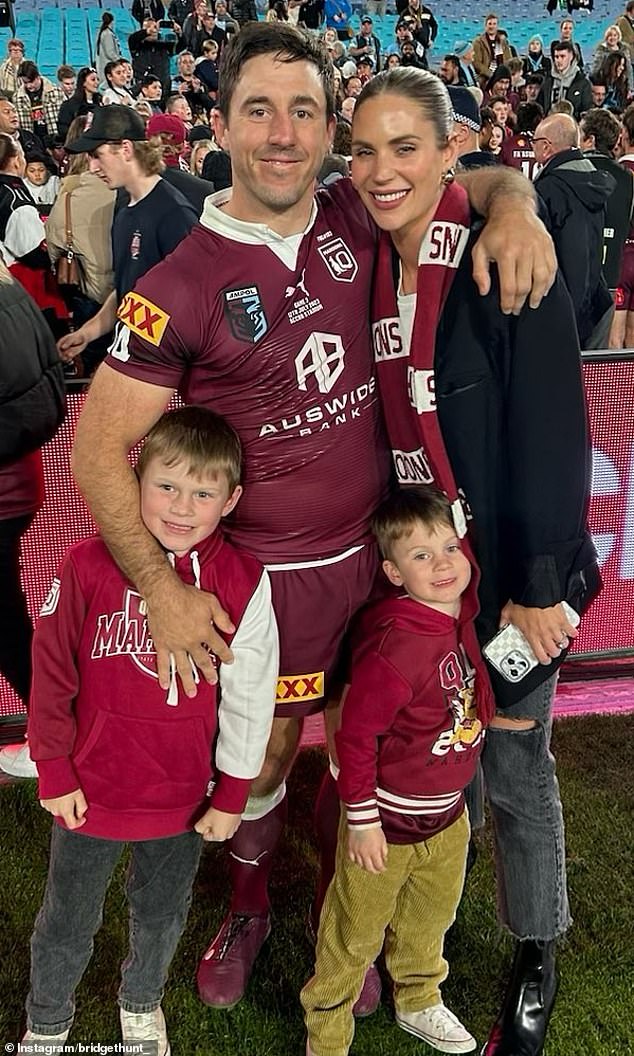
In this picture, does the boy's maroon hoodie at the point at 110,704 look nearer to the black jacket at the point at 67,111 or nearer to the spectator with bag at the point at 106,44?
the black jacket at the point at 67,111

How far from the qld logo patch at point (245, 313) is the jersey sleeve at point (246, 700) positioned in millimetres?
505

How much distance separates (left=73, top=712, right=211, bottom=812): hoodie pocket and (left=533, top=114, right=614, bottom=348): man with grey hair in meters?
2.84

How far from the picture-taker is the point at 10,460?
9.09 feet

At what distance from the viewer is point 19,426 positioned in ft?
8.88

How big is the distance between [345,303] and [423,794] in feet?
3.53

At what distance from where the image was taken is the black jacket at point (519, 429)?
1.98 meters

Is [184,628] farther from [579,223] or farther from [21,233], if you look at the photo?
[21,233]

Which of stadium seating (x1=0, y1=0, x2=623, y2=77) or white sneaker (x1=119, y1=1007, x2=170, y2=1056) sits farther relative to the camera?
stadium seating (x1=0, y1=0, x2=623, y2=77)

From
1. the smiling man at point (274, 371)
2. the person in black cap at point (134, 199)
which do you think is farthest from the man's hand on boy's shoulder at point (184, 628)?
the person in black cap at point (134, 199)

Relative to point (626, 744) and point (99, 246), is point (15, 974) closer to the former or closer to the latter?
point (626, 744)

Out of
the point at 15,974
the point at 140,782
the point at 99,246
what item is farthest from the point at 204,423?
the point at 99,246

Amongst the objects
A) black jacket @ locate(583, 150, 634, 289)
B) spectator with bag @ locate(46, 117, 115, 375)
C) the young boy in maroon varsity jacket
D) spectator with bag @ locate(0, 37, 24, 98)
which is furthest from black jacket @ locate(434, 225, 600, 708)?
spectator with bag @ locate(0, 37, 24, 98)

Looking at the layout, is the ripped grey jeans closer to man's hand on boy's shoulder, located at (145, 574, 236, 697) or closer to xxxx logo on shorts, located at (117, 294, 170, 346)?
man's hand on boy's shoulder, located at (145, 574, 236, 697)

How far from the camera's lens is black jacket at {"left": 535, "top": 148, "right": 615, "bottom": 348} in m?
4.42
